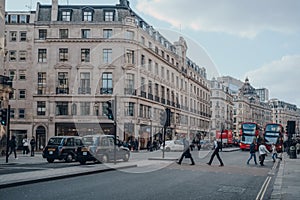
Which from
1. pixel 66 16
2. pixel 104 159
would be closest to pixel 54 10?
pixel 66 16

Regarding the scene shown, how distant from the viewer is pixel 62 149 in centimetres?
2659

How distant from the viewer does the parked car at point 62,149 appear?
86.6ft

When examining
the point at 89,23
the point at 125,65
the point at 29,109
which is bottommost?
the point at 29,109

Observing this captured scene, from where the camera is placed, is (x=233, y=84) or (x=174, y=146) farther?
(x=233, y=84)

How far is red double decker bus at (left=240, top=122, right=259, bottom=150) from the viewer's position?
5244 cm

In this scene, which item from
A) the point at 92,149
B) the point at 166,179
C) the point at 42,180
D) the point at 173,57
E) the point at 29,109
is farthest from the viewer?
the point at 173,57

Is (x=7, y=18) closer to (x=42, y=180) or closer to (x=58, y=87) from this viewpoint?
(x=58, y=87)

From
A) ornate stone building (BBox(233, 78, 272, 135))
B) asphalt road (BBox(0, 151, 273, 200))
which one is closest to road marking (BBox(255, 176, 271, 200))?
asphalt road (BBox(0, 151, 273, 200))

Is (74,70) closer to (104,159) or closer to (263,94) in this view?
(104,159)

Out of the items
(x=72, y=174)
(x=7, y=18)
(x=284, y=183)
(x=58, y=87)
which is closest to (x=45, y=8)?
(x=7, y=18)

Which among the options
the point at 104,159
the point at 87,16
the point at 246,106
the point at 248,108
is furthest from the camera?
the point at 248,108

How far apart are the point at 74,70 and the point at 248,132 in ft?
74.6

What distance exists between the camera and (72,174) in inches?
672

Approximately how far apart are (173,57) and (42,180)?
2172 inches
